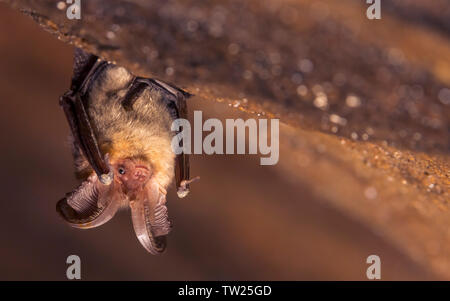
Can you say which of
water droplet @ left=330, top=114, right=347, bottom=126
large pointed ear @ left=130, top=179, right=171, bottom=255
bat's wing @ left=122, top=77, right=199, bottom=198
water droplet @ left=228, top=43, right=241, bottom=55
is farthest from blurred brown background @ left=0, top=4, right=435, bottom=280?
water droplet @ left=228, top=43, right=241, bottom=55

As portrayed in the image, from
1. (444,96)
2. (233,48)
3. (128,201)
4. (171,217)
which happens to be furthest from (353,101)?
(171,217)

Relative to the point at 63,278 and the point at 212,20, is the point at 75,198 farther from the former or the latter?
the point at 63,278

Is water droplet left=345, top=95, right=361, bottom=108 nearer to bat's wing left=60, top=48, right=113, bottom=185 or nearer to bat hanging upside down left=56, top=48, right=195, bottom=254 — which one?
bat hanging upside down left=56, top=48, right=195, bottom=254

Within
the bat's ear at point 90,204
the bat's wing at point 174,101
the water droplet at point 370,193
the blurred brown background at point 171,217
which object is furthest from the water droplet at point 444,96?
the blurred brown background at point 171,217

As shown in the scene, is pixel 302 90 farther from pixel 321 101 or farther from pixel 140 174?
pixel 140 174

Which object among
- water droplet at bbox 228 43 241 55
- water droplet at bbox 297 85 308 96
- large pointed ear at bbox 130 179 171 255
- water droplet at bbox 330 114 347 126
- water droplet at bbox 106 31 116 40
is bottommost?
large pointed ear at bbox 130 179 171 255

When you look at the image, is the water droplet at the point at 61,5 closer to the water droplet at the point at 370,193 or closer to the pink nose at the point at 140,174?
the pink nose at the point at 140,174

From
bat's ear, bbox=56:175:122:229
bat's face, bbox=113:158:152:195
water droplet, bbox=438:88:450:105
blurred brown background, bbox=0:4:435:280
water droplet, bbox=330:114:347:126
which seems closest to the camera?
water droplet, bbox=438:88:450:105
